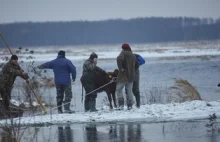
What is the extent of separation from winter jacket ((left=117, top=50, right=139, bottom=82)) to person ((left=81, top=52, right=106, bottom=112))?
2.57ft

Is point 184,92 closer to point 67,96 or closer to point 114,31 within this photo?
point 67,96

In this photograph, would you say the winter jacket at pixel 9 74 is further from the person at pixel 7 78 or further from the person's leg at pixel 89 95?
the person's leg at pixel 89 95

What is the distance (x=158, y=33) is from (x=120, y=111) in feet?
431

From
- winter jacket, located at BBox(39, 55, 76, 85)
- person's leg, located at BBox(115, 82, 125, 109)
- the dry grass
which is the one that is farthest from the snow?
the dry grass

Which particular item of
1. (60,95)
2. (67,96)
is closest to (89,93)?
(67,96)

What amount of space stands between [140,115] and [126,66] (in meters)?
1.51

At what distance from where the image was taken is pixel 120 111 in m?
12.1

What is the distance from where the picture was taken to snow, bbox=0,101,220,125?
36.5 feet

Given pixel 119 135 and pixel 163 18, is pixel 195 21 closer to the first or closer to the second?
pixel 163 18

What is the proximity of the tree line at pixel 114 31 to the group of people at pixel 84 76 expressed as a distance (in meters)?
105

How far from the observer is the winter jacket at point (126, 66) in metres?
12.3

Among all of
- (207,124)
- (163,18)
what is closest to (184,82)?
(207,124)

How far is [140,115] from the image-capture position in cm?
1146

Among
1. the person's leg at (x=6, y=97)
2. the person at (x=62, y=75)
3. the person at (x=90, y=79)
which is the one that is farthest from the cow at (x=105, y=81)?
the person's leg at (x=6, y=97)
